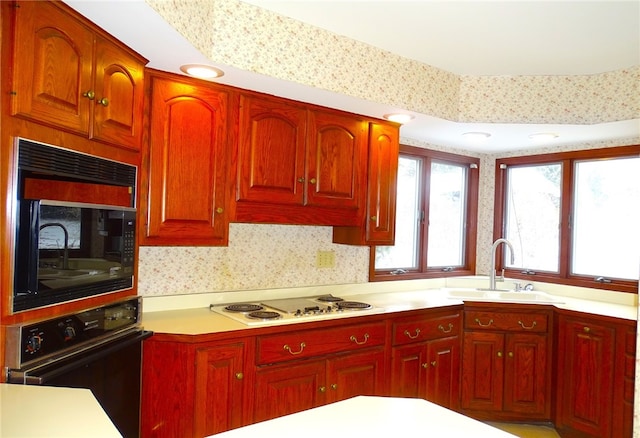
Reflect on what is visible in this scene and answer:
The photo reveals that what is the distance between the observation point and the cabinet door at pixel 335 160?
108 inches

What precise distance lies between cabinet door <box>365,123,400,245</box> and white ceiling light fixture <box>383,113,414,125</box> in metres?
0.08

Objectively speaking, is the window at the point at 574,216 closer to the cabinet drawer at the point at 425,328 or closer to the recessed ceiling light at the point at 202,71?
the cabinet drawer at the point at 425,328

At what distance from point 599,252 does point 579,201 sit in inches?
16.5

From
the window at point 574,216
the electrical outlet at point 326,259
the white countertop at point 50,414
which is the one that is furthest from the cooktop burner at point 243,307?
the window at point 574,216

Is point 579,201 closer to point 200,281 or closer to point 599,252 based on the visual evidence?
point 599,252

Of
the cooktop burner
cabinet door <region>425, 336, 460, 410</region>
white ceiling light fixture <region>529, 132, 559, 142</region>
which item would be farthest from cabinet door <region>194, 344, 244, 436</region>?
white ceiling light fixture <region>529, 132, 559, 142</region>

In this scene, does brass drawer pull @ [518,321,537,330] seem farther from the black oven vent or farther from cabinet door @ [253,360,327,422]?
the black oven vent

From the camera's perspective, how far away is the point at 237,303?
2797 millimetres

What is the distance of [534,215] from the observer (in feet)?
13.0

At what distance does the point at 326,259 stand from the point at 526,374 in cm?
159

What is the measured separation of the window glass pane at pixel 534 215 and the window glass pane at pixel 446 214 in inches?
15.5

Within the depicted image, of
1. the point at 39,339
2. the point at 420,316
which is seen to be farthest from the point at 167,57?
the point at 420,316

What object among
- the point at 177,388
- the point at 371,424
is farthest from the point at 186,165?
the point at 371,424

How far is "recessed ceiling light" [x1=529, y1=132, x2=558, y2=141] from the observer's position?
331cm
